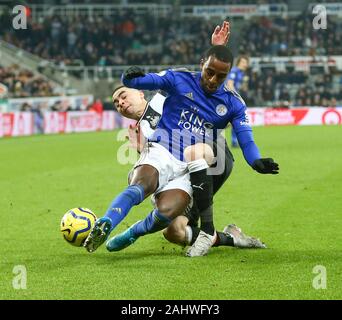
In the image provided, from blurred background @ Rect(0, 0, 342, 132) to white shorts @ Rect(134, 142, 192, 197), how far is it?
25915 mm

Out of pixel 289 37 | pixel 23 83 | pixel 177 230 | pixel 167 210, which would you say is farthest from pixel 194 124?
pixel 289 37

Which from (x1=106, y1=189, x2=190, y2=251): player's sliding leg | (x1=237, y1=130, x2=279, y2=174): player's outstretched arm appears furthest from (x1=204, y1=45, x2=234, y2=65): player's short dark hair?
(x1=106, y1=189, x2=190, y2=251): player's sliding leg

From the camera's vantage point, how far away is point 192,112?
7574mm

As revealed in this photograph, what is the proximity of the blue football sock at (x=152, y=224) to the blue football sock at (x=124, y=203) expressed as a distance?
0.28 meters

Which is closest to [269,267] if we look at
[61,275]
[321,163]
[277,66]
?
[61,275]

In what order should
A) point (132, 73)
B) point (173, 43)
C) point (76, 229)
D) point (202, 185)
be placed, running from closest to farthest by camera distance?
1. point (132, 73)
2. point (76, 229)
3. point (202, 185)
4. point (173, 43)

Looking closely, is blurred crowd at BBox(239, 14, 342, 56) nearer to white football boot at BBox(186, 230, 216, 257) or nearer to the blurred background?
the blurred background

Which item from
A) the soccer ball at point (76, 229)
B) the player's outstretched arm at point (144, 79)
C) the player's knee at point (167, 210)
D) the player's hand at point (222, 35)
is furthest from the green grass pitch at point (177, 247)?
the player's hand at point (222, 35)

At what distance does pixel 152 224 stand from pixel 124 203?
20.3 inches

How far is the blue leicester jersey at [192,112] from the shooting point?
751 cm

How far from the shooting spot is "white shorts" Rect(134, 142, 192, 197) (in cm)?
734

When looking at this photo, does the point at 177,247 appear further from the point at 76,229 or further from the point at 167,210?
the point at 76,229

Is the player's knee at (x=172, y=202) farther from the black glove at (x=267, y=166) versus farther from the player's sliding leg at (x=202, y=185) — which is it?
the black glove at (x=267, y=166)

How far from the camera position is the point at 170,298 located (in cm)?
561
